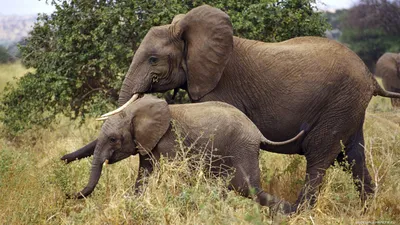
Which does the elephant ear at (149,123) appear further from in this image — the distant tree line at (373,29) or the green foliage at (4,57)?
the distant tree line at (373,29)

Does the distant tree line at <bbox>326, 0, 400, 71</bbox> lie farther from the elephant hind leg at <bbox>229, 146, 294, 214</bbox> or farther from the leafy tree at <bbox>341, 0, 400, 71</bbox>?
the elephant hind leg at <bbox>229, 146, 294, 214</bbox>

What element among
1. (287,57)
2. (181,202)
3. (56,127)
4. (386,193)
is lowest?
(56,127)

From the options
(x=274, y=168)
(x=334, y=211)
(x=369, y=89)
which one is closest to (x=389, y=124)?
(x=274, y=168)

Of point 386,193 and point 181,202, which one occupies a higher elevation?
point 181,202

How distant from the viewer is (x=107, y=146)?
19.8 ft

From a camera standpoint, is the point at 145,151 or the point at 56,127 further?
the point at 56,127

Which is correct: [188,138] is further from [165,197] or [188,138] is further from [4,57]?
[4,57]

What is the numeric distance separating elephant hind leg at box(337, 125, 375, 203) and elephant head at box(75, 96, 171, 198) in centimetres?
176

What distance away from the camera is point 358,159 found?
6.90 m

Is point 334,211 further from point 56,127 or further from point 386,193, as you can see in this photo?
point 56,127

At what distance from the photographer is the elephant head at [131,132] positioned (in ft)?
19.8

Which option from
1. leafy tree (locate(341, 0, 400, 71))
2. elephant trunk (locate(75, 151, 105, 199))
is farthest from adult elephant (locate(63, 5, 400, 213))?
leafy tree (locate(341, 0, 400, 71))

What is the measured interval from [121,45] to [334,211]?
3710 mm

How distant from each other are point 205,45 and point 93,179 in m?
1.55
